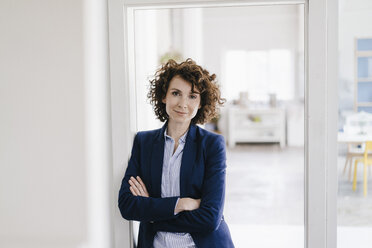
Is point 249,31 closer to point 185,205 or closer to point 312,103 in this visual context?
point 312,103

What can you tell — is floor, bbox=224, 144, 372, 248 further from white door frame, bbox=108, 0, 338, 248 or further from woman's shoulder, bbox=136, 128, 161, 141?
woman's shoulder, bbox=136, 128, 161, 141

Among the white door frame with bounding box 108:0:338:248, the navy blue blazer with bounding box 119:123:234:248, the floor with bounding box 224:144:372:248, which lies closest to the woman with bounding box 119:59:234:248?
the navy blue blazer with bounding box 119:123:234:248

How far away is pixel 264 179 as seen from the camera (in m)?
4.98

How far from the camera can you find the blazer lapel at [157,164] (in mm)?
1414

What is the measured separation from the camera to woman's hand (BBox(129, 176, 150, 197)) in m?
1.39

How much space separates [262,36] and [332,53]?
268 inches

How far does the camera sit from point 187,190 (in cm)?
138

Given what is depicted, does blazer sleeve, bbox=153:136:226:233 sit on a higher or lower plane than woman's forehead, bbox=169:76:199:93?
lower

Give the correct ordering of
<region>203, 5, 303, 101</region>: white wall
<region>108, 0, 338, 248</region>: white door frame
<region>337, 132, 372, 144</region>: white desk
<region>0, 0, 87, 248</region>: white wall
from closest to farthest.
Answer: <region>0, 0, 87, 248</region>: white wall
<region>108, 0, 338, 248</region>: white door frame
<region>337, 132, 372, 144</region>: white desk
<region>203, 5, 303, 101</region>: white wall

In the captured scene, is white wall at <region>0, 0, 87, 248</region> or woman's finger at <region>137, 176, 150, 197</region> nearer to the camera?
white wall at <region>0, 0, 87, 248</region>

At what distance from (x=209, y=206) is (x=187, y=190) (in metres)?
0.11

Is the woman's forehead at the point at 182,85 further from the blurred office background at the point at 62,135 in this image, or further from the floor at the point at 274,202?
the floor at the point at 274,202

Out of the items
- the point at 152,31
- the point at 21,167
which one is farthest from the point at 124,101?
the point at 152,31

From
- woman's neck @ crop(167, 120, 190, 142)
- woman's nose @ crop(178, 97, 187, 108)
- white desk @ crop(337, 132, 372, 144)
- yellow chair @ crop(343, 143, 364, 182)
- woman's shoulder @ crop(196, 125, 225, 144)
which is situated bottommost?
yellow chair @ crop(343, 143, 364, 182)
